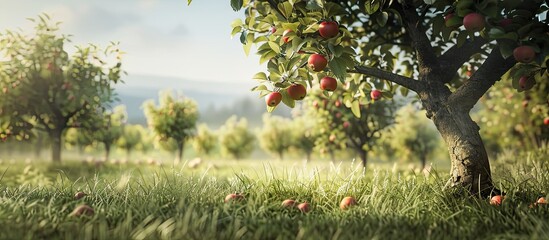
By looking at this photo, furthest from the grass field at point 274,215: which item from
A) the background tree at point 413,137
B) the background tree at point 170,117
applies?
the background tree at point 413,137

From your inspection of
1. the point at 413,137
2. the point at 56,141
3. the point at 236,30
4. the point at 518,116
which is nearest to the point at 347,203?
the point at 236,30

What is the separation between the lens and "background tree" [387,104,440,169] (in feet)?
88.8

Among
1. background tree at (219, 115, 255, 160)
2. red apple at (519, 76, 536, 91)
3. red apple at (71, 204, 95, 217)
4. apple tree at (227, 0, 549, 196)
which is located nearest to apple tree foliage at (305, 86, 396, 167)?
apple tree at (227, 0, 549, 196)

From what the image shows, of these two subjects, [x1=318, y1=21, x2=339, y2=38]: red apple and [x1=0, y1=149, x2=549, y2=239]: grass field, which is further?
[x1=318, y1=21, x2=339, y2=38]: red apple

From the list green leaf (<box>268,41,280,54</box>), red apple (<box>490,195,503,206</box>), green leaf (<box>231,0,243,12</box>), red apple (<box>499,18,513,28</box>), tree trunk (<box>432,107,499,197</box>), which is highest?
green leaf (<box>231,0,243,12</box>)

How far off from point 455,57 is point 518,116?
445 inches

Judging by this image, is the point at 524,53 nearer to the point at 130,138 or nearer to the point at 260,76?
the point at 260,76

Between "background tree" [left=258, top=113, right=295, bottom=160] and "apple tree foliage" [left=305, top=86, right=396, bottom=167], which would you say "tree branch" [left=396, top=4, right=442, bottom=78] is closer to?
"apple tree foliage" [left=305, top=86, right=396, bottom=167]

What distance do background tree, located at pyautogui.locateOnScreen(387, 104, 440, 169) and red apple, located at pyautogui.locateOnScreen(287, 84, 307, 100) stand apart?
23.3 meters

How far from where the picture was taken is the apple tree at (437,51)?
3.60m

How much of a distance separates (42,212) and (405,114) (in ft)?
84.1

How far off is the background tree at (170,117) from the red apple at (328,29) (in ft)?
53.1

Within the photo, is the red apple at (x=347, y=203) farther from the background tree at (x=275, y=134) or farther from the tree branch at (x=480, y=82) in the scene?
the background tree at (x=275, y=134)

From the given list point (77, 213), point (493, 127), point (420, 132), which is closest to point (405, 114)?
point (420, 132)
